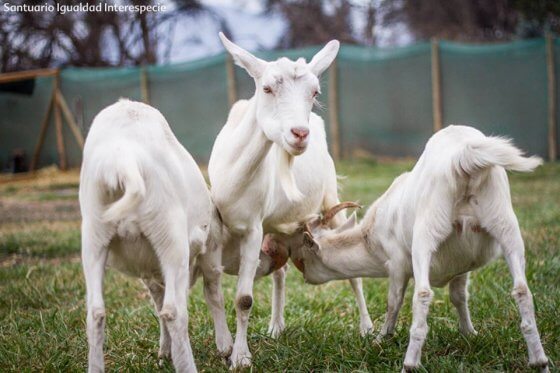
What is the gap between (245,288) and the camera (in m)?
3.82

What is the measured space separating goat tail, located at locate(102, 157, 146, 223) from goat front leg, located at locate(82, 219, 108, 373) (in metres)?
0.14

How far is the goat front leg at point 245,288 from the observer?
3.70 meters

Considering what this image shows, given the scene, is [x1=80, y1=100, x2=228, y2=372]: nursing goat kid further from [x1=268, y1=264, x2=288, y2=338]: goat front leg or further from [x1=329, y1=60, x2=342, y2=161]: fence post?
[x1=329, y1=60, x2=342, y2=161]: fence post

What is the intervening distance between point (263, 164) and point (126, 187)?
4.10 feet

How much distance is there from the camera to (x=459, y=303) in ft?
12.4

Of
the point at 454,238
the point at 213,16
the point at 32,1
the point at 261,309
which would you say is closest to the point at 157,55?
the point at 213,16

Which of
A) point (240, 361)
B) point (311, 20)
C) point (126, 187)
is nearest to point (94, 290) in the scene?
point (126, 187)

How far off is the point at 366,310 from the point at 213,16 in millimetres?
16078

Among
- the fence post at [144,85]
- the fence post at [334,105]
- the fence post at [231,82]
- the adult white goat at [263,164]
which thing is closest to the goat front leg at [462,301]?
the adult white goat at [263,164]

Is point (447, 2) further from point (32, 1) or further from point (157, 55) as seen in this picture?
A: point (32, 1)

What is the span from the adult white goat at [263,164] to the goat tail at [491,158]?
2.40 feet

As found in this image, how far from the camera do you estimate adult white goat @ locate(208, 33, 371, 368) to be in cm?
349

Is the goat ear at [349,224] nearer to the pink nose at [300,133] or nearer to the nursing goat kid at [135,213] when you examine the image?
the pink nose at [300,133]

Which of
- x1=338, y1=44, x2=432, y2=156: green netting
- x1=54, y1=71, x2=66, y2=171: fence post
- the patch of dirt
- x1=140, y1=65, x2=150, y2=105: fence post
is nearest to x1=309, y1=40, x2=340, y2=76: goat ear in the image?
the patch of dirt
